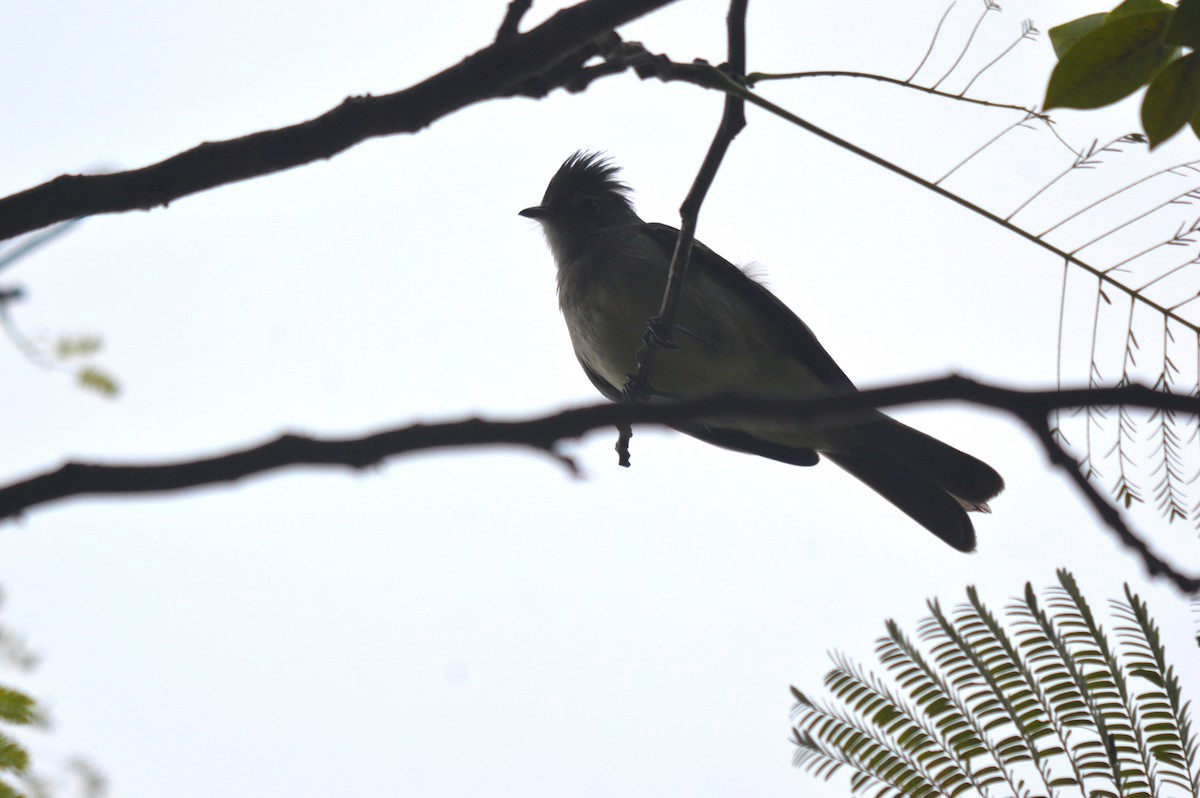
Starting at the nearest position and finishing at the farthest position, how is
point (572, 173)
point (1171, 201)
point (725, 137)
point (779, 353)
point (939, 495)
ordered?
1. point (1171, 201)
2. point (725, 137)
3. point (939, 495)
4. point (779, 353)
5. point (572, 173)

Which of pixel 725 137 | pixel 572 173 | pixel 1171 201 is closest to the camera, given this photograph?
pixel 1171 201

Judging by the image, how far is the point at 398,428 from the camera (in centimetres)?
130

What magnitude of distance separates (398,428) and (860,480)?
5.29m

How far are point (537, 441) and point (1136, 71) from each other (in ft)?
4.86

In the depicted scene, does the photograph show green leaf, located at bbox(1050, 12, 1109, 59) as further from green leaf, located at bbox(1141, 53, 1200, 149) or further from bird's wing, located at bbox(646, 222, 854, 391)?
bird's wing, located at bbox(646, 222, 854, 391)

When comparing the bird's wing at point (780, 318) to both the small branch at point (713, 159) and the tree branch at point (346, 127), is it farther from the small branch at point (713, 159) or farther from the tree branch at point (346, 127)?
the tree branch at point (346, 127)

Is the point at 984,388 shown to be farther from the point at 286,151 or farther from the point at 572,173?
the point at 572,173

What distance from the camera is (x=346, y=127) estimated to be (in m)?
2.20

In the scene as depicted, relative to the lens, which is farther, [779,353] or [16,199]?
[779,353]

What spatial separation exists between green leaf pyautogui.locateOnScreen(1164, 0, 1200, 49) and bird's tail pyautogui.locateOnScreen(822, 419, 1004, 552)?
3.87 metres

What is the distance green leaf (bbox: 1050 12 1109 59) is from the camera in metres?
2.30

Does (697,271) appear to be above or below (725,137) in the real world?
above

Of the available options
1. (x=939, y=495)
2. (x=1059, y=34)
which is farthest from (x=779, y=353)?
(x=1059, y=34)

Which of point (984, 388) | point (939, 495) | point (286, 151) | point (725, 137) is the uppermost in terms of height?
point (939, 495)
